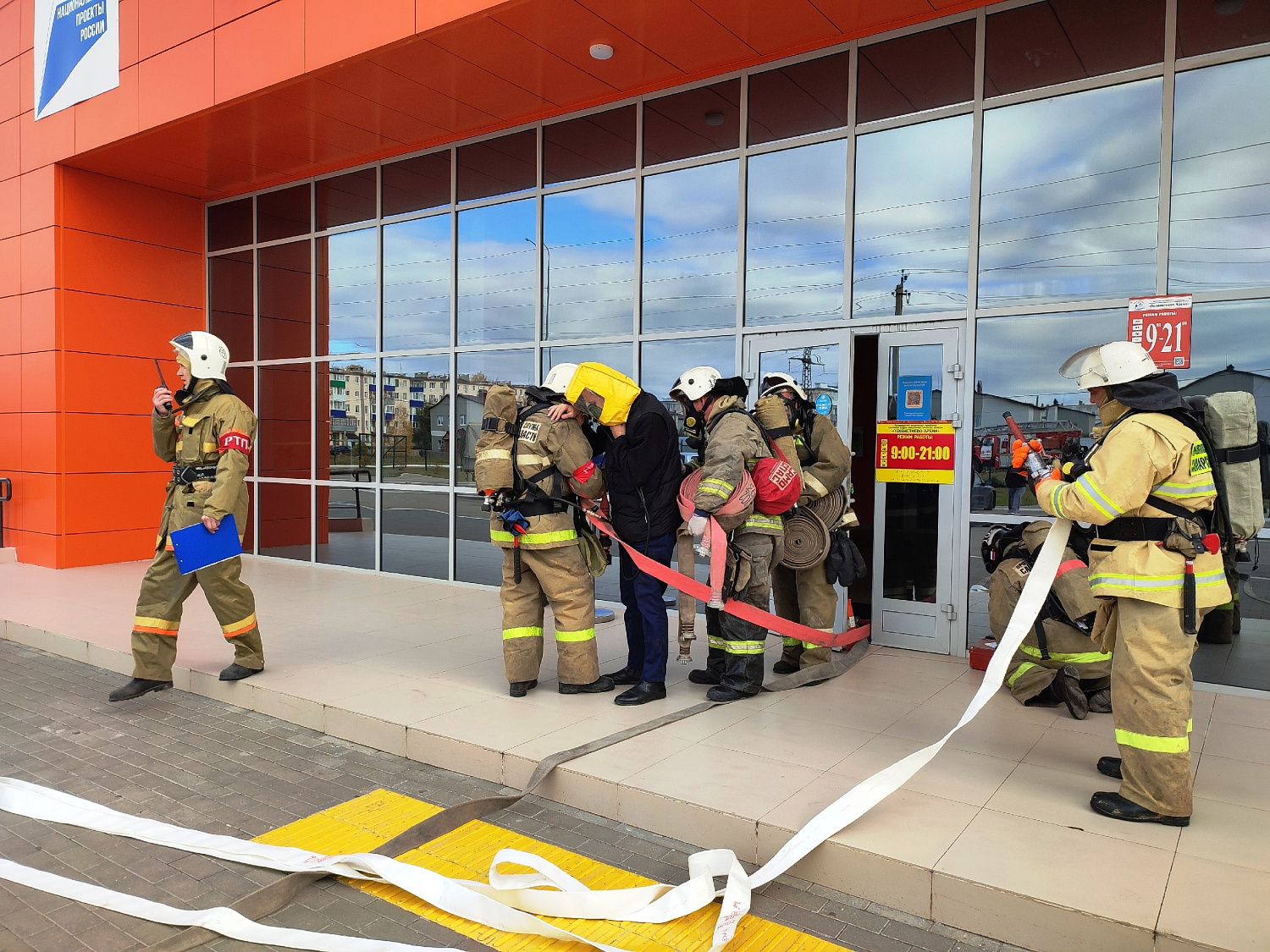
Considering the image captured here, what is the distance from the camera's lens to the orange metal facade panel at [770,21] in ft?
21.9

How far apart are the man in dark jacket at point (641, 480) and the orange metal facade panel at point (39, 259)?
919 centimetres

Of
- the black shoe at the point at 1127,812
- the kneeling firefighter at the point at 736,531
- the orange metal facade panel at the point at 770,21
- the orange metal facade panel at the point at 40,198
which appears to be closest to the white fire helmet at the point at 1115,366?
the black shoe at the point at 1127,812

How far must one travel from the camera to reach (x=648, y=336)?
27.9 ft

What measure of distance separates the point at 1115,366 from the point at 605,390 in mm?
2718

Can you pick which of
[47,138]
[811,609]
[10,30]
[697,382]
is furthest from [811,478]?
[10,30]

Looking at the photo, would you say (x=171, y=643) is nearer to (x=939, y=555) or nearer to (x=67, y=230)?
(x=939, y=555)

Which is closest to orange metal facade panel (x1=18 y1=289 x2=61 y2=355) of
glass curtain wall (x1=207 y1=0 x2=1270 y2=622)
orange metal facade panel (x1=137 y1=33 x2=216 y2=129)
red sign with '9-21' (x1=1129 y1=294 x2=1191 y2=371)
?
glass curtain wall (x1=207 y1=0 x2=1270 y2=622)

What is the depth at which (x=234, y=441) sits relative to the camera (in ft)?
18.9

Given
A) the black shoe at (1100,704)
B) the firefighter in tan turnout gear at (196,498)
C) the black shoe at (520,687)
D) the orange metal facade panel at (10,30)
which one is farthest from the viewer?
the orange metal facade panel at (10,30)

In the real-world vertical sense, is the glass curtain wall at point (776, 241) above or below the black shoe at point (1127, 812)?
above

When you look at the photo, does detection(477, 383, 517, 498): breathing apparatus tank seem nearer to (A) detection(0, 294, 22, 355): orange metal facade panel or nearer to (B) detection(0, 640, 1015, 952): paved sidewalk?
(B) detection(0, 640, 1015, 952): paved sidewalk

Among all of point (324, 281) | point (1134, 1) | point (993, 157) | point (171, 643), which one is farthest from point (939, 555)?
point (324, 281)

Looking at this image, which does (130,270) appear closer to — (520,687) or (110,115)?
(110,115)

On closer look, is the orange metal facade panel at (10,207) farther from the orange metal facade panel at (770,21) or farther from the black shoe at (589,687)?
the black shoe at (589,687)
